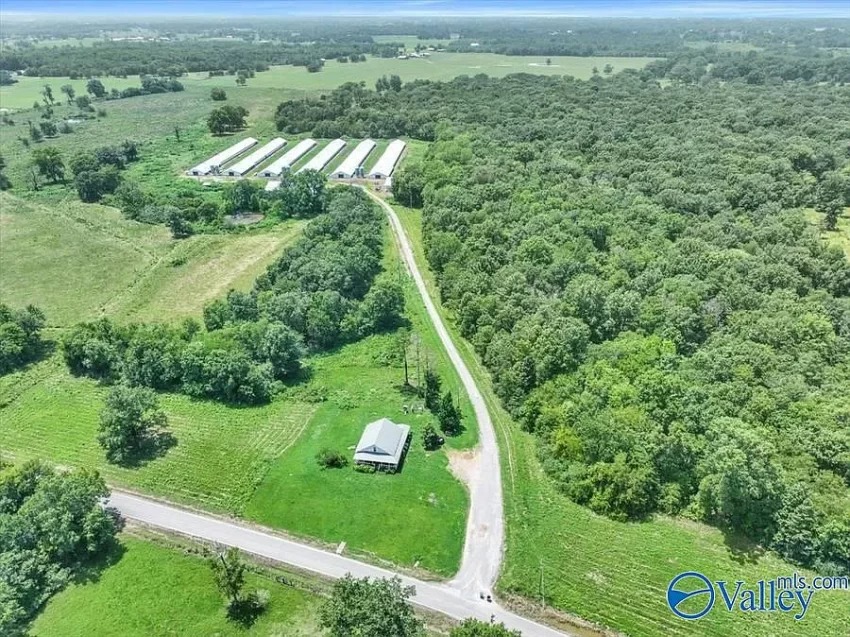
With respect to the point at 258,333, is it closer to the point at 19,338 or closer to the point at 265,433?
the point at 265,433

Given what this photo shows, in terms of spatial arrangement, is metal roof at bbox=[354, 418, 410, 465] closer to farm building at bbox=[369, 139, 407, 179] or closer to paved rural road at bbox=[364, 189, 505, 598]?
paved rural road at bbox=[364, 189, 505, 598]

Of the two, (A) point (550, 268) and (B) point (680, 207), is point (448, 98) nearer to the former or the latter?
(B) point (680, 207)

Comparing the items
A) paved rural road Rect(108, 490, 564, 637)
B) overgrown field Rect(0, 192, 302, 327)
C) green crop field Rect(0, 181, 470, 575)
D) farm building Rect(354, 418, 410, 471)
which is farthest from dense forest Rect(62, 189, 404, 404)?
paved rural road Rect(108, 490, 564, 637)

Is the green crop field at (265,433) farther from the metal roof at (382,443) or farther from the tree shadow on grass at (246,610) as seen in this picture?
the tree shadow on grass at (246,610)

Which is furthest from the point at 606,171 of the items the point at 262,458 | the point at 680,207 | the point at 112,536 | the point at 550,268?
the point at 112,536

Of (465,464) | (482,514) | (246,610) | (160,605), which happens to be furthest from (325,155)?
(246,610)
